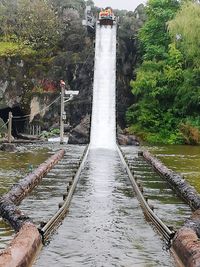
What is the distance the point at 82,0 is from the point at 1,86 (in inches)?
1204

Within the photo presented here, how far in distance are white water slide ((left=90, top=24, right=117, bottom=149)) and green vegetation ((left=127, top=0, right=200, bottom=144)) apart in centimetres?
200

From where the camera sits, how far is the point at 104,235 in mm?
8812

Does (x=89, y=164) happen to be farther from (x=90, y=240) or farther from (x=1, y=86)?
(x=1, y=86)

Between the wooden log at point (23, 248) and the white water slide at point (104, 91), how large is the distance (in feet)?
65.4

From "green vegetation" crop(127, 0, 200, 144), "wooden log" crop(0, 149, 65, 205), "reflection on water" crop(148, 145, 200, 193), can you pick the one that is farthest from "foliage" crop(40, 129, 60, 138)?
"wooden log" crop(0, 149, 65, 205)

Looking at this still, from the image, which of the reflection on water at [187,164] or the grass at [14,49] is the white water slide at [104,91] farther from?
the grass at [14,49]

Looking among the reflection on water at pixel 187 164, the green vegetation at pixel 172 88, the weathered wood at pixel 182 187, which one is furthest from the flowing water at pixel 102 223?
the green vegetation at pixel 172 88

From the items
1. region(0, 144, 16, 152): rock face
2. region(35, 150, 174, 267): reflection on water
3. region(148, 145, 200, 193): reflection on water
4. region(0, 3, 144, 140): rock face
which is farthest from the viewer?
region(0, 3, 144, 140): rock face

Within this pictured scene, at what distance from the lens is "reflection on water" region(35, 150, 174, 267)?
752 centimetres

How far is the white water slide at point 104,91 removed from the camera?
30.7m

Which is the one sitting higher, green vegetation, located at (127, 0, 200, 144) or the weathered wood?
green vegetation, located at (127, 0, 200, 144)

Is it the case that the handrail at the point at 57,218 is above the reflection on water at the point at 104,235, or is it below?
above

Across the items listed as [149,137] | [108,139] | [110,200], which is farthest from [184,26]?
[110,200]

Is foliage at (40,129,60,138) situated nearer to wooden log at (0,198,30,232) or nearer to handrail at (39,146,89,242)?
handrail at (39,146,89,242)
